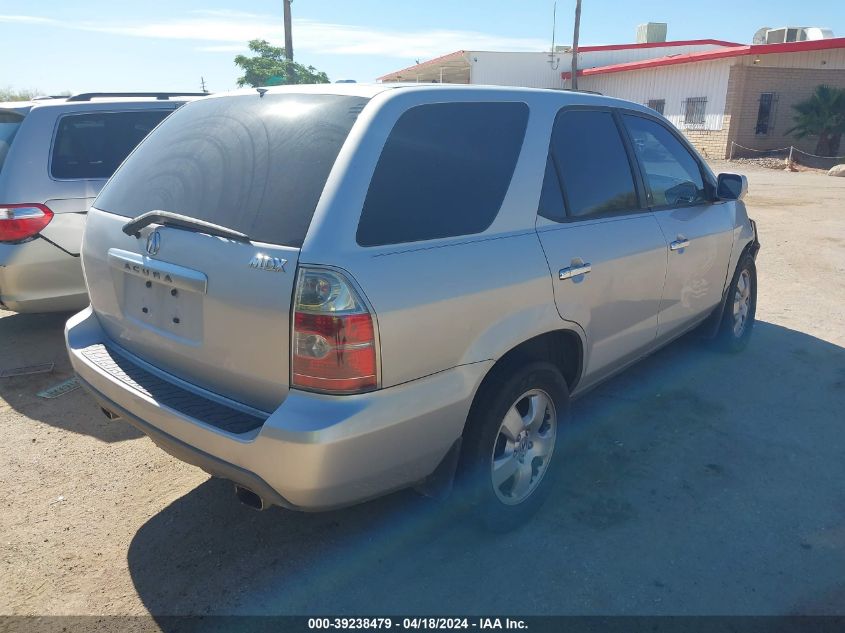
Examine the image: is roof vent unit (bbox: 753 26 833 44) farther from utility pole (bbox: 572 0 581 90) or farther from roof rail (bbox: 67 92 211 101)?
roof rail (bbox: 67 92 211 101)

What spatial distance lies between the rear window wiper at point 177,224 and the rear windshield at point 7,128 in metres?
3.00

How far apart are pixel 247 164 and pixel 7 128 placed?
3.68 meters

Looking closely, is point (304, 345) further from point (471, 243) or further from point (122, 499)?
point (122, 499)

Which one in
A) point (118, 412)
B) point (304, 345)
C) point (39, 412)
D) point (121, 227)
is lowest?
point (39, 412)

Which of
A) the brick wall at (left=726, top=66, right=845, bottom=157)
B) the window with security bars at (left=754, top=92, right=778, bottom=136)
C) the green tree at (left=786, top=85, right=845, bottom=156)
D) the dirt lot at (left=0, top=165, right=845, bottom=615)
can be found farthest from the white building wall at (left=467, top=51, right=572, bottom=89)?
the dirt lot at (left=0, top=165, right=845, bottom=615)

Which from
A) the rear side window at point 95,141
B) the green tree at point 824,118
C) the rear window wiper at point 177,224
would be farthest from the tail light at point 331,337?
the green tree at point 824,118

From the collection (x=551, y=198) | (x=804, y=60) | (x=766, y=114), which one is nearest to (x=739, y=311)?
(x=551, y=198)

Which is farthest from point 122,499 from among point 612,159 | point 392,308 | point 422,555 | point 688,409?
point 688,409

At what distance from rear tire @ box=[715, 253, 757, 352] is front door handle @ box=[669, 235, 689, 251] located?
1.17 metres

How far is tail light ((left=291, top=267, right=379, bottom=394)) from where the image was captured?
218cm

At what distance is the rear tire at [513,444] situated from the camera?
8.95 feet

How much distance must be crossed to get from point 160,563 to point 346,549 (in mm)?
791

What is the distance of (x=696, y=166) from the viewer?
14.7 ft

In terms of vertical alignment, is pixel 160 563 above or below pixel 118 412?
below
